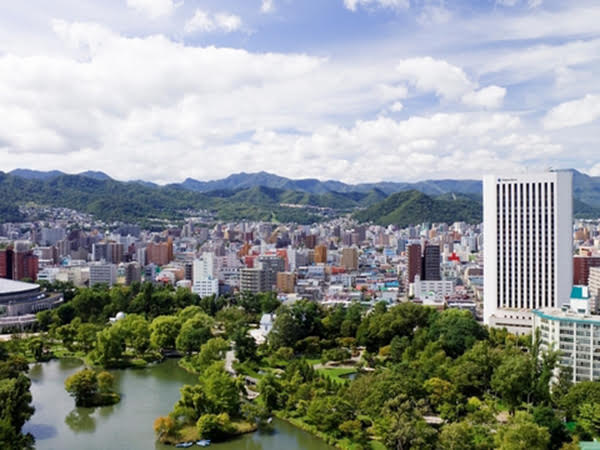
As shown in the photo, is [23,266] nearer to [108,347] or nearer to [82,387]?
[108,347]

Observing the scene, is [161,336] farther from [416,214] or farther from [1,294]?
[416,214]

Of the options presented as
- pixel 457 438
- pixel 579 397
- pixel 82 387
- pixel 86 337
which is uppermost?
pixel 579 397

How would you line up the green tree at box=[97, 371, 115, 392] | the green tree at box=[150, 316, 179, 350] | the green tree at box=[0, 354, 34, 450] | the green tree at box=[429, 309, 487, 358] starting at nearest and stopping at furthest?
the green tree at box=[0, 354, 34, 450]
the green tree at box=[97, 371, 115, 392]
the green tree at box=[429, 309, 487, 358]
the green tree at box=[150, 316, 179, 350]

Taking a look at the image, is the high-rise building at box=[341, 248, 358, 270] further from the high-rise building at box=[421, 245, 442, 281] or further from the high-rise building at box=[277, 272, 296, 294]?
the high-rise building at box=[277, 272, 296, 294]

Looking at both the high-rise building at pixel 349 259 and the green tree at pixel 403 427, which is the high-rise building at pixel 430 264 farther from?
the green tree at pixel 403 427

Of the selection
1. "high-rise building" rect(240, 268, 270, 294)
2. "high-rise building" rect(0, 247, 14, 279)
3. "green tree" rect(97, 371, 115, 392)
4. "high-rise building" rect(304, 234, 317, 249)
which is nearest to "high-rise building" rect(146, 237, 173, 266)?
"high-rise building" rect(304, 234, 317, 249)

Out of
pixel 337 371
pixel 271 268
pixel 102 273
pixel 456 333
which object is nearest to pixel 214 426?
pixel 337 371
